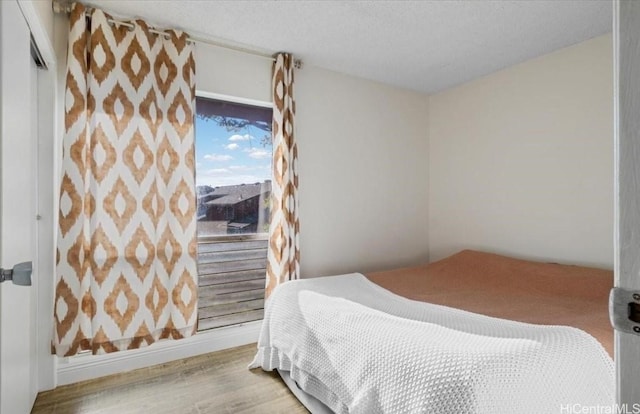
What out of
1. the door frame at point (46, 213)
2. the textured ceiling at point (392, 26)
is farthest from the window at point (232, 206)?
the door frame at point (46, 213)

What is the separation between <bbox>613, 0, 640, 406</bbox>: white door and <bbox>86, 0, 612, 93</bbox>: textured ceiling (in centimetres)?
187

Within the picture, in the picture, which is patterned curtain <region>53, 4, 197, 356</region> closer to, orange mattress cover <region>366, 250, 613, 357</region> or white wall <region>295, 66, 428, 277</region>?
white wall <region>295, 66, 428, 277</region>

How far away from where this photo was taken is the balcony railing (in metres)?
2.79

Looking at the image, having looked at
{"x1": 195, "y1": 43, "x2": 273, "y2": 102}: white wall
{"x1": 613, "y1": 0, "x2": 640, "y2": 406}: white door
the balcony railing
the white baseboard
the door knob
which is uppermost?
{"x1": 195, "y1": 43, "x2": 273, "y2": 102}: white wall

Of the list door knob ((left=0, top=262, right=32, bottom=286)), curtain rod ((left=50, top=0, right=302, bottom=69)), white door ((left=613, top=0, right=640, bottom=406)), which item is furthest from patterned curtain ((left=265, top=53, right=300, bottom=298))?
white door ((left=613, top=0, right=640, bottom=406))

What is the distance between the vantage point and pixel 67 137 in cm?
198

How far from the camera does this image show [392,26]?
7.48 feet

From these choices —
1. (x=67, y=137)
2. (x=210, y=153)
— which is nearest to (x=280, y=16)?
(x=210, y=153)

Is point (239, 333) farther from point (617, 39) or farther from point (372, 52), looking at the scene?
point (617, 39)

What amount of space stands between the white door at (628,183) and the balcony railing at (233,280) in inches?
101

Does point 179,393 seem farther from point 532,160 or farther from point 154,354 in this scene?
point 532,160

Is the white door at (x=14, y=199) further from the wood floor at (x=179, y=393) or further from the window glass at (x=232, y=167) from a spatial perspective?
the window glass at (x=232, y=167)

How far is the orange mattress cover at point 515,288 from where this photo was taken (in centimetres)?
172

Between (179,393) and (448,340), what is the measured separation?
5.30 feet
